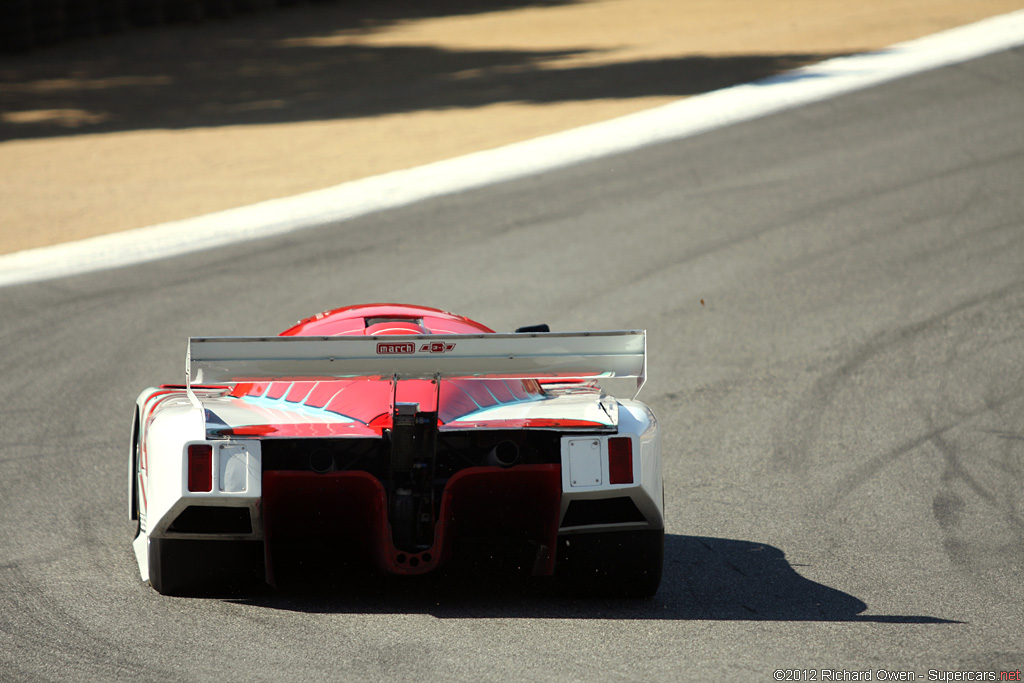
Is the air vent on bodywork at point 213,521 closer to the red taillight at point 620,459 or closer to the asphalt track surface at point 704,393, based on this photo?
the asphalt track surface at point 704,393

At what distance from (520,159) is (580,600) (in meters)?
Answer: 11.6

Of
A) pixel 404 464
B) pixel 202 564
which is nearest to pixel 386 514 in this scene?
pixel 404 464

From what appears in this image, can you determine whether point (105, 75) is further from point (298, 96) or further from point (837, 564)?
point (837, 564)

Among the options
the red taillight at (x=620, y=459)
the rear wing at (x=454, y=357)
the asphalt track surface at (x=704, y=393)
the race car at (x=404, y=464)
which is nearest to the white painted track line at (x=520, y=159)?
the asphalt track surface at (x=704, y=393)

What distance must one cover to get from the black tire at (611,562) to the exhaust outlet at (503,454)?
45 centimetres

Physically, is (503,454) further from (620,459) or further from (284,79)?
(284,79)

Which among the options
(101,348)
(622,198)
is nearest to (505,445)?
(101,348)

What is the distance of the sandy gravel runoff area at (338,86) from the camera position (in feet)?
52.6

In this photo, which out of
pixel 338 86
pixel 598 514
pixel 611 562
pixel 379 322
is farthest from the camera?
pixel 338 86

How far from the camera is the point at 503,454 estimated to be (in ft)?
16.9

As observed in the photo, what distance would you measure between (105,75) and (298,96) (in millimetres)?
4639

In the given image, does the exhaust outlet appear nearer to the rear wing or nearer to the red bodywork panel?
the rear wing

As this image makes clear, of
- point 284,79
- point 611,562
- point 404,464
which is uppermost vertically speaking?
point 284,79

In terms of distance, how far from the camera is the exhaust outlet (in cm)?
513
